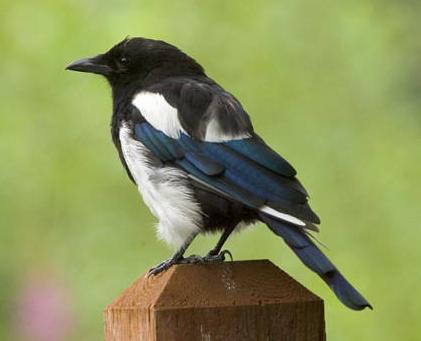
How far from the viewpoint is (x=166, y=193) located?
9.95 feet

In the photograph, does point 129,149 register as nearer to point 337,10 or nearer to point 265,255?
point 265,255

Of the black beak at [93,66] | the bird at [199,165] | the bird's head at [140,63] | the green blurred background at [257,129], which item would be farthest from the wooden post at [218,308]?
the green blurred background at [257,129]

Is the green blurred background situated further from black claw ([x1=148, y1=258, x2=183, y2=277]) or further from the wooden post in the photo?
the wooden post

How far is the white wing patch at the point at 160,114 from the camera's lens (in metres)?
3.00

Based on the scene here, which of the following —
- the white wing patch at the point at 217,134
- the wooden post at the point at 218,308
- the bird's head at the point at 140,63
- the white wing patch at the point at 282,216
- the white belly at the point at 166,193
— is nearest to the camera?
the wooden post at the point at 218,308

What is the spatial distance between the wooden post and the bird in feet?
0.53

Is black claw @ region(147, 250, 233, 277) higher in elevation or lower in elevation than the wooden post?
higher

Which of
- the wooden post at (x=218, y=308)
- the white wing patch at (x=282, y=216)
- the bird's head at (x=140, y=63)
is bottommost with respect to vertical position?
the wooden post at (x=218, y=308)

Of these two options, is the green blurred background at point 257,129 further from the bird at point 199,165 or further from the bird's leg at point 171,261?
the bird's leg at point 171,261

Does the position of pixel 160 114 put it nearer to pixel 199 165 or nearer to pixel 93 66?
pixel 199 165

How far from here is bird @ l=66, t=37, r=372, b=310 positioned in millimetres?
2633

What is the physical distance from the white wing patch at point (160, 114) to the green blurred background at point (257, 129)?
1.23 meters

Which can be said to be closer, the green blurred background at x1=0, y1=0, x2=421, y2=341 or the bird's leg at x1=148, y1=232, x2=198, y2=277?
the bird's leg at x1=148, y1=232, x2=198, y2=277

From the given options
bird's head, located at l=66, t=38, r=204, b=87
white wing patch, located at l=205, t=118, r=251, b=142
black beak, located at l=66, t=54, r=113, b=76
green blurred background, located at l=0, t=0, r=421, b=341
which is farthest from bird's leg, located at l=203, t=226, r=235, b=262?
green blurred background, located at l=0, t=0, r=421, b=341
